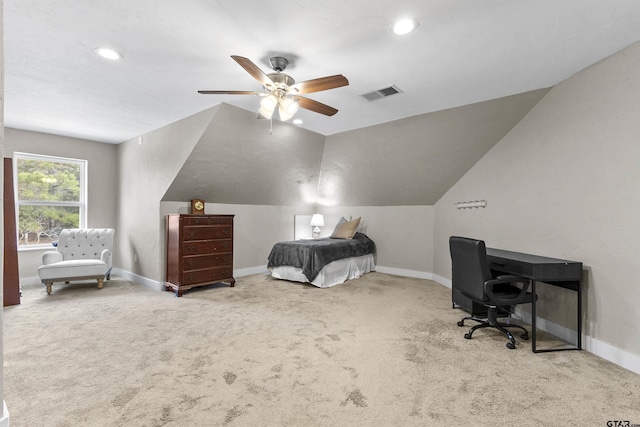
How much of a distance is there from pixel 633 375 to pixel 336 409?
231cm

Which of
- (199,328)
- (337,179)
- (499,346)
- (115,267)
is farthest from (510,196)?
(115,267)

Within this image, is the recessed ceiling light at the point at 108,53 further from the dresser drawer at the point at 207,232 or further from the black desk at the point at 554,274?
the black desk at the point at 554,274

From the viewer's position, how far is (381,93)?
344cm

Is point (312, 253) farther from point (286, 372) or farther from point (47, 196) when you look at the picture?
point (47, 196)

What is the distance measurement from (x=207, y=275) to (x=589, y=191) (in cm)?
473

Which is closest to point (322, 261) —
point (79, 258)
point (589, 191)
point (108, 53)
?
point (589, 191)

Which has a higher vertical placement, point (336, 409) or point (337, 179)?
point (337, 179)

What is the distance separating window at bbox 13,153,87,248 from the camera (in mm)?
4953

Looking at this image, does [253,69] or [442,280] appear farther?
[442,280]

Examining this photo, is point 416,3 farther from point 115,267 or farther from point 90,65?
point 115,267

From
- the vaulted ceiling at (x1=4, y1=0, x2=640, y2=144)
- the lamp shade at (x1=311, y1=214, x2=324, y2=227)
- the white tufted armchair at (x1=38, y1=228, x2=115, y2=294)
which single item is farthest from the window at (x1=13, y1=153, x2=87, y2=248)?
the lamp shade at (x1=311, y1=214, x2=324, y2=227)

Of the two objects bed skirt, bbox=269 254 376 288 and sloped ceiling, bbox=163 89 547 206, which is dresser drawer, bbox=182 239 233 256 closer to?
sloped ceiling, bbox=163 89 547 206

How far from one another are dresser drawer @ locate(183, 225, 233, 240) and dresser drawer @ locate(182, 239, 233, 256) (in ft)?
Result: 0.21

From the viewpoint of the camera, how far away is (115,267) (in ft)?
18.9
